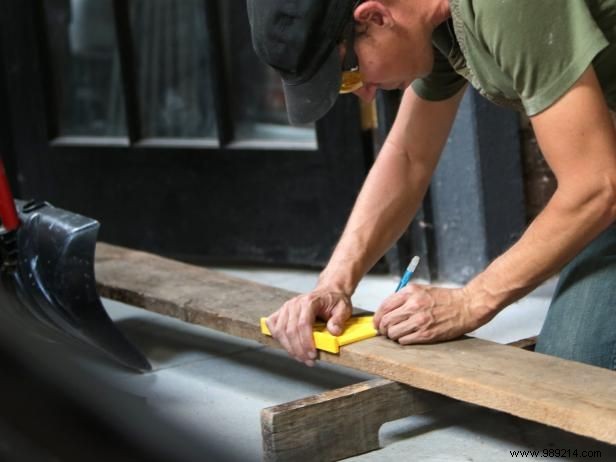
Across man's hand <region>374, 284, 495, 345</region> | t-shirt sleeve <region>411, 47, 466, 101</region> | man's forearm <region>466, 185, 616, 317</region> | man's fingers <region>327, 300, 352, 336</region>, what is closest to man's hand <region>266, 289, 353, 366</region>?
man's fingers <region>327, 300, 352, 336</region>

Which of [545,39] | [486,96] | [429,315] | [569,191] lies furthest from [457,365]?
[545,39]

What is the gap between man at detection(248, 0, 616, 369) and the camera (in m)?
1.61

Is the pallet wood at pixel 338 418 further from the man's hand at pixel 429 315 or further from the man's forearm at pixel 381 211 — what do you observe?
the man's forearm at pixel 381 211

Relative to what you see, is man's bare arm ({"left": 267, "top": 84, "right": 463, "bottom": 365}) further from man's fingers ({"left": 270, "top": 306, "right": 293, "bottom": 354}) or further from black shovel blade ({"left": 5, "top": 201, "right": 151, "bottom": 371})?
black shovel blade ({"left": 5, "top": 201, "right": 151, "bottom": 371})

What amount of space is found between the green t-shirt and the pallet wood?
59 centimetres

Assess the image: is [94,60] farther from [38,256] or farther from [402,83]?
[402,83]

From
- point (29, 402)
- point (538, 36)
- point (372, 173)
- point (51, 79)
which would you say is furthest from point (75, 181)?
point (29, 402)

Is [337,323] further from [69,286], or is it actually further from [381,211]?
[69,286]

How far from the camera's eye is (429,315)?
188 cm

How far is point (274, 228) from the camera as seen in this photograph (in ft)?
11.8

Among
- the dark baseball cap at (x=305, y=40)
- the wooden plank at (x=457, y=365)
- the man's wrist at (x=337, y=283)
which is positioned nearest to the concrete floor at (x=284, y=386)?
the wooden plank at (x=457, y=365)

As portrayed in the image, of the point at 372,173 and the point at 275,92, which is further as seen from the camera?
the point at 275,92

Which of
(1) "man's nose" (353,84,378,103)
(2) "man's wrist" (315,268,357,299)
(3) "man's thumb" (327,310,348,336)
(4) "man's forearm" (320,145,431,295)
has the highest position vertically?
(1) "man's nose" (353,84,378,103)

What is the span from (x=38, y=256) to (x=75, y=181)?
146 centimetres
